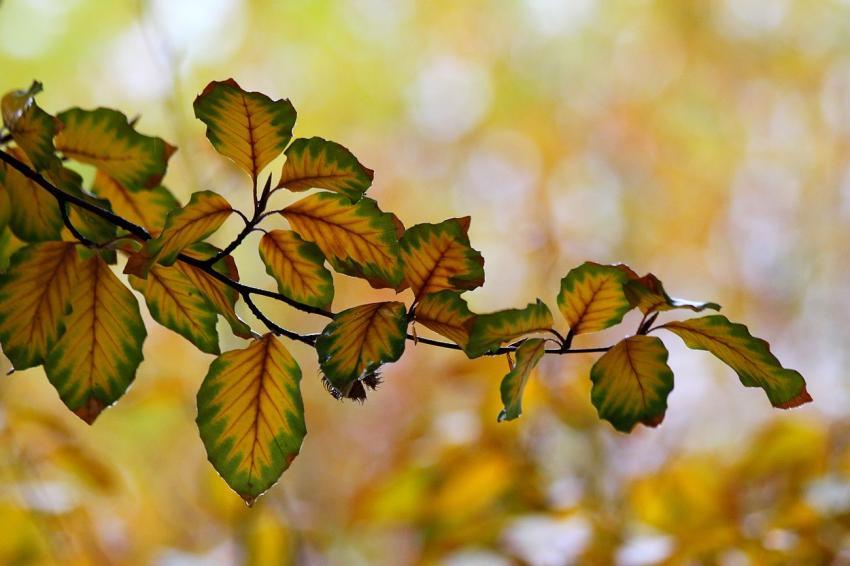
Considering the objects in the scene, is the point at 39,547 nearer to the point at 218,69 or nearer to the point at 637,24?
the point at 218,69

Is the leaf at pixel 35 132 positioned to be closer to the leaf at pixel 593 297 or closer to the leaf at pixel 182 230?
the leaf at pixel 182 230

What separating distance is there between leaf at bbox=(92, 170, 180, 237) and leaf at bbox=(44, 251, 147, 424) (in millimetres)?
127

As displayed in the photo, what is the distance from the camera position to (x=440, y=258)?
36 centimetres

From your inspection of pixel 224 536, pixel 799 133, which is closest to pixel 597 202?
pixel 799 133

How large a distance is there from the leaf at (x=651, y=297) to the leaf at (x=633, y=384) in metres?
0.03

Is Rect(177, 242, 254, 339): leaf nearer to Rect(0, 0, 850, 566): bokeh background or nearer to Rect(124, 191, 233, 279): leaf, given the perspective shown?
Rect(124, 191, 233, 279): leaf

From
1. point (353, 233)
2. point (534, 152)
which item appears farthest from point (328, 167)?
point (534, 152)

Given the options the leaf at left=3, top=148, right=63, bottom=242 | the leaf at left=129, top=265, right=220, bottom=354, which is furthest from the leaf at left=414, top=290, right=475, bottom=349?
the leaf at left=3, top=148, right=63, bottom=242

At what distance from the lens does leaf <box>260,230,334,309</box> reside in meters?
0.38

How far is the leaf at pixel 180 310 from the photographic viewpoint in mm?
389

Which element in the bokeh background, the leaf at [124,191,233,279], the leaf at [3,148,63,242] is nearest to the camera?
the leaf at [124,191,233,279]

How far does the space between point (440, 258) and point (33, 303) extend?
0.65 feet

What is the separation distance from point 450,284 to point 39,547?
2.26ft

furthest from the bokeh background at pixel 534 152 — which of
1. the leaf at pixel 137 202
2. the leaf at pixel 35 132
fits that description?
the leaf at pixel 35 132
